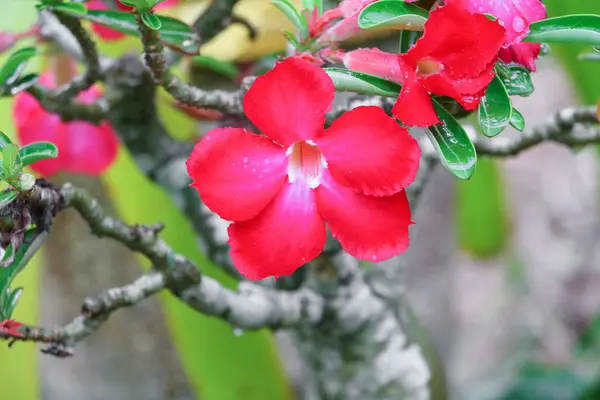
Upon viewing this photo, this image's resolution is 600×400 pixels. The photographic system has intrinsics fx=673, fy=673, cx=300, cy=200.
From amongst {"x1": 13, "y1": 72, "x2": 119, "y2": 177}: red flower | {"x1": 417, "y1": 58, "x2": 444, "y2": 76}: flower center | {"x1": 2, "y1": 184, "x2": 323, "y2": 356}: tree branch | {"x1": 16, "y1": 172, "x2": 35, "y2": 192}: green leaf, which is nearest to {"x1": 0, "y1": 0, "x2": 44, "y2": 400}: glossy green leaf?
{"x1": 13, "y1": 72, "x2": 119, "y2": 177}: red flower

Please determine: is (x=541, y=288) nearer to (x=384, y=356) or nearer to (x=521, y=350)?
(x=521, y=350)

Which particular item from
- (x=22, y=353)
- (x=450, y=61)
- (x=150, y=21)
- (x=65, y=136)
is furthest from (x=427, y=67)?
(x=22, y=353)

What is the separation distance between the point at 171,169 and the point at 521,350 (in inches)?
53.0

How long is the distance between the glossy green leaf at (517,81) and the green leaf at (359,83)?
0.05 m

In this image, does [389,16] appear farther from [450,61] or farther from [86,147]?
[86,147]

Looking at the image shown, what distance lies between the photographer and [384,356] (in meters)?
0.64

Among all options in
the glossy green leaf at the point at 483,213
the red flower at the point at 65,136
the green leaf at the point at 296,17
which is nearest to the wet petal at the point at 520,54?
the green leaf at the point at 296,17

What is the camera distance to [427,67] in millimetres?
286

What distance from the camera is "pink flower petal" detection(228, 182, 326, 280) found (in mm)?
284

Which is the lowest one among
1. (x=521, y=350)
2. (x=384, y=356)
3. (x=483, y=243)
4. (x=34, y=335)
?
(x=521, y=350)

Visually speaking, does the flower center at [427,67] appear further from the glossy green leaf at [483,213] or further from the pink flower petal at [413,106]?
the glossy green leaf at [483,213]

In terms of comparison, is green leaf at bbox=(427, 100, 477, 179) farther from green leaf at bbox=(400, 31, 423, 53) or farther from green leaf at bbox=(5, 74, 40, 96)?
green leaf at bbox=(5, 74, 40, 96)

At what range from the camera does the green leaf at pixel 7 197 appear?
293 mm

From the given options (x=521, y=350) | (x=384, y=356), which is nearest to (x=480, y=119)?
(x=384, y=356)
